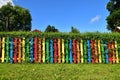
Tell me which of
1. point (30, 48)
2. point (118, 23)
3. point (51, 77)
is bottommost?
point (51, 77)

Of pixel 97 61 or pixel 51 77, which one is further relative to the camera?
pixel 97 61

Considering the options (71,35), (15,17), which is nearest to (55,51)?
(71,35)

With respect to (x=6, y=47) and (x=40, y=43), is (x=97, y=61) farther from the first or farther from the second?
(x=6, y=47)

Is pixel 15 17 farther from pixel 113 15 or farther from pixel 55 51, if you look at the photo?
pixel 55 51

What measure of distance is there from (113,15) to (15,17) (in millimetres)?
28904

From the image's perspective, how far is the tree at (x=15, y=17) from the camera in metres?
68.2

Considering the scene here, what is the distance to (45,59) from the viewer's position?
15.9 metres

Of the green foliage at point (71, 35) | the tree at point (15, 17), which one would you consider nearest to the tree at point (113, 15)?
the tree at point (15, 17)

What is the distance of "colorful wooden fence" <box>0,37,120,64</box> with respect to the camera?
15829mm

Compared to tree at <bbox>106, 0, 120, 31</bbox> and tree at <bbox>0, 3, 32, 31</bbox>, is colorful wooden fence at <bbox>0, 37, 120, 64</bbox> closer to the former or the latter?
tree at <bbox>106, 0, 120, 31</bbox>

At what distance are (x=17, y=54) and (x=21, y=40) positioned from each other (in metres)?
0.75

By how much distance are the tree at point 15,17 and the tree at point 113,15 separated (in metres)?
25.0

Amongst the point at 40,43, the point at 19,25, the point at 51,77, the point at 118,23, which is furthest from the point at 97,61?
the point at 19,25

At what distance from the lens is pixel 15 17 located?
70.0 metres
